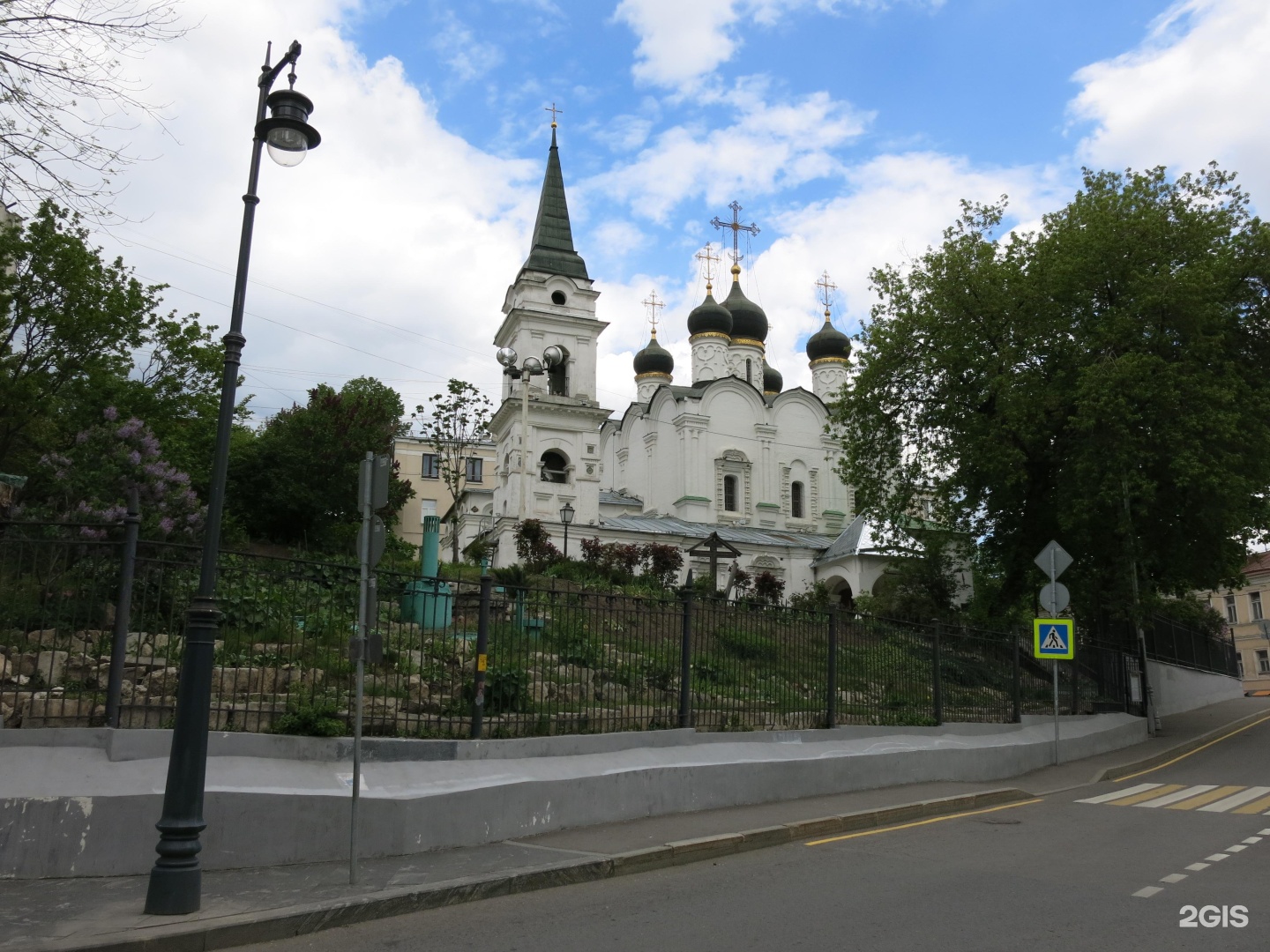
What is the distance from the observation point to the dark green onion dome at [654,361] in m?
61.1

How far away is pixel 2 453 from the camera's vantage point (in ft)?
77.0

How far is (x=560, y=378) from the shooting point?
143 feet

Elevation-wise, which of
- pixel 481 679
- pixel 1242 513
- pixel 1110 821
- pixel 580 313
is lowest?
pixel 1110 821

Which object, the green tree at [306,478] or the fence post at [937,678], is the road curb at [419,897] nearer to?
the fence post at [937,678]

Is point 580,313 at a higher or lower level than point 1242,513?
higher

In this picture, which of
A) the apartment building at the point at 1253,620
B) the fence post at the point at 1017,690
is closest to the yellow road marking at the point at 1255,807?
the fence post at the point at 1017,690

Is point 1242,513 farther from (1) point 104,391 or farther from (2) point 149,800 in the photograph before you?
(1) point 104,391

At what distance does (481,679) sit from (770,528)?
43872 mm

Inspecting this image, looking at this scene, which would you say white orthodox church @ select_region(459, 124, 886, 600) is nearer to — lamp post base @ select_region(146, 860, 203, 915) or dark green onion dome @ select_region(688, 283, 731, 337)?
dark green onion dome @ select_region(688, 283, 731, 337)

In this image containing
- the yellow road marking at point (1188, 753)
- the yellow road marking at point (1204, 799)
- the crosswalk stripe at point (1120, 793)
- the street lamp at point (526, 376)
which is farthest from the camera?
the street lamp at point (526, 376)

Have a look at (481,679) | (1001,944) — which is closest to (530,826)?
(481,679)

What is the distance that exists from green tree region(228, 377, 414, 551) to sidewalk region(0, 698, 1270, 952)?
29624 mm

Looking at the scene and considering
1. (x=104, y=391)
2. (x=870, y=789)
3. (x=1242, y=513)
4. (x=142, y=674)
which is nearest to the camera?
(x=142, y=674)

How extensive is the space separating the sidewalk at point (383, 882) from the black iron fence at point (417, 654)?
137 cm
